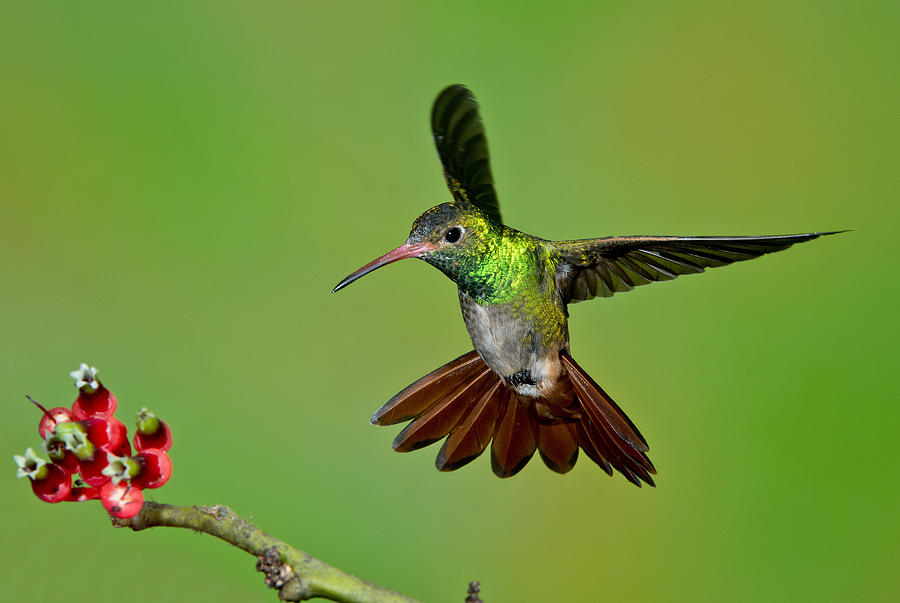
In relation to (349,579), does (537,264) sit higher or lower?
higher

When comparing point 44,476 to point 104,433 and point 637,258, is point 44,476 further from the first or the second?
point 637,258

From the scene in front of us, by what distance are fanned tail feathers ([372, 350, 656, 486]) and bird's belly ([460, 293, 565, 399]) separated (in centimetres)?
1

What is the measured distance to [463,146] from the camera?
1.50ft

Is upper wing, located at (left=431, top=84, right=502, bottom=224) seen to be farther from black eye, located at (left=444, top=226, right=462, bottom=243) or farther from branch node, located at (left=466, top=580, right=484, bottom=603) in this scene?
branch node, located at (left=466, top=580, right=484, bottom=603)

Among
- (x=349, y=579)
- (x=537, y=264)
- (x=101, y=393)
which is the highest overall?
(x=537, y=264)

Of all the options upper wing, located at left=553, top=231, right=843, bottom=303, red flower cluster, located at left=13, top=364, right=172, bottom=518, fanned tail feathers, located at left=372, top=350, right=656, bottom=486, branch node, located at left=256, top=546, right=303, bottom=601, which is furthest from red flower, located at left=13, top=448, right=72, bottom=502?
upper wing, located at left=553, top=231, right=843, bottom=303

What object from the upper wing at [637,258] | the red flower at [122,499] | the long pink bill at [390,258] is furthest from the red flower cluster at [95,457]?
the upper wing at [637,258]

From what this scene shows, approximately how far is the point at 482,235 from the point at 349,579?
0.22m

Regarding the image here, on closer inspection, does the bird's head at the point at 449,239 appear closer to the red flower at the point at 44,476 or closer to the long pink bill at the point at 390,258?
the long pink bill at the point at 390,258

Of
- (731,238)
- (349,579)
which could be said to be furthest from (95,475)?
(731,238)

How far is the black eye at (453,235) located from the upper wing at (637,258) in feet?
0.36

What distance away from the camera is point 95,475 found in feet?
1.32

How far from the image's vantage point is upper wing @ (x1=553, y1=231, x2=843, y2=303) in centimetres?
49

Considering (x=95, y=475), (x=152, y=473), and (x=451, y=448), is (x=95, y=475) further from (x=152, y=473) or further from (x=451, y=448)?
(x=451, y=448)
